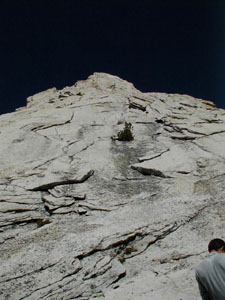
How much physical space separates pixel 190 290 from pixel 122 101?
2459cm

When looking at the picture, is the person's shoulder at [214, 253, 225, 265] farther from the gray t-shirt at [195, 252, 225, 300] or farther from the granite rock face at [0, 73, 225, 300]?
the granite rock face at [0, 73, 225, 300]

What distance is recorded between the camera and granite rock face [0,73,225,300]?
7738 millimetres

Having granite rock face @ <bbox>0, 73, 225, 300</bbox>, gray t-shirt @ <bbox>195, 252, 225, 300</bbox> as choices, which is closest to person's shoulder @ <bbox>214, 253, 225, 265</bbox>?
gray t-shirt @ <bbox>195, 252, 225, 300</bbox>

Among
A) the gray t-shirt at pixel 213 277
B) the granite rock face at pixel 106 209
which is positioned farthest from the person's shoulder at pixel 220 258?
the granite rock face at pixel 106 209

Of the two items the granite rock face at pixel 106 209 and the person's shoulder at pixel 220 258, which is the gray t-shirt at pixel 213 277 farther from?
the granite rock face at pixel 106 209

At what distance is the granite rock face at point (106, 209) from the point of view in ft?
25.4

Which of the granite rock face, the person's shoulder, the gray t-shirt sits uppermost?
the person's shoulder

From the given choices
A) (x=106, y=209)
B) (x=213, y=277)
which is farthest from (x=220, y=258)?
(x=106, y=209)

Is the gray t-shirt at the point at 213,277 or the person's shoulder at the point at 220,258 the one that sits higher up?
the person's shoulder at the point at 220,258

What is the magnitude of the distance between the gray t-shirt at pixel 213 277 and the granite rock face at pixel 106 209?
325 cm

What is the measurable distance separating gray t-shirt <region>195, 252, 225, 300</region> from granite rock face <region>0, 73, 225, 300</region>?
128 inches

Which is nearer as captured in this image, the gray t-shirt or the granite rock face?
the gray t-shirt

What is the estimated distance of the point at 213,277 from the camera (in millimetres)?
4039

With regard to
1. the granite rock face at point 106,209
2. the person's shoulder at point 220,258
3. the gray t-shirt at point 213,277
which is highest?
the person's shoulder at point 220,258
